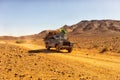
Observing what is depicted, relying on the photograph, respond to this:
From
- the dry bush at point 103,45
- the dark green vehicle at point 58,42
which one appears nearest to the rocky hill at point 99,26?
the dry bush at point 103,45

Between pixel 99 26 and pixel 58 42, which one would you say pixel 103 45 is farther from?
pixel 99 26

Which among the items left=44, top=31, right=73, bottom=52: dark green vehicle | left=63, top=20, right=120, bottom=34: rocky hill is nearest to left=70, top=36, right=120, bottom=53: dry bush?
left=44, top=31, right=73, bottom=52: dark green vehicle

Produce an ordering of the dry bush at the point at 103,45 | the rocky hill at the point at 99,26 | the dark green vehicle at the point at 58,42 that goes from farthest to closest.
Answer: the rocky hill at the point at 99,26
the dry bush at the point at 103,45
the dark green vehicle at the point at 58,42

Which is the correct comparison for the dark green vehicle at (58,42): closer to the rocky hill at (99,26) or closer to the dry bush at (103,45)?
the dry bush at (103,45)

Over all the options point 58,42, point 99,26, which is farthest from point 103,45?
point 99,26

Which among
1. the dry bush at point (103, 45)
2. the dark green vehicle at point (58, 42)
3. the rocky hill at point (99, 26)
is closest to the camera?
the dark green vehicle at point (58, 42)

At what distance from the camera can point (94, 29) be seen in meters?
110

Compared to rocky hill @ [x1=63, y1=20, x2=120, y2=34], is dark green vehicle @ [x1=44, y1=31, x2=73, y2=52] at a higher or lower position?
lower

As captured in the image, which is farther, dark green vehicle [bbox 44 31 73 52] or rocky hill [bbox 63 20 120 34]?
rocky hill [bbox 63 20 120 34]

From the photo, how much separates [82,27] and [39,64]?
344 ft

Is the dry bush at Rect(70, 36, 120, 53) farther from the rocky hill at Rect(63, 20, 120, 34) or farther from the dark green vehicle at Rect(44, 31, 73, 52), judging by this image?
the rocky hill at Rect(63, 20, 120, 34)

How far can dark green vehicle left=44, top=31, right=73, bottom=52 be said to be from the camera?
1109 inches

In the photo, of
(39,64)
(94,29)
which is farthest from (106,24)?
(39,64)

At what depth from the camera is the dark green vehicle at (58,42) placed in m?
28.2
